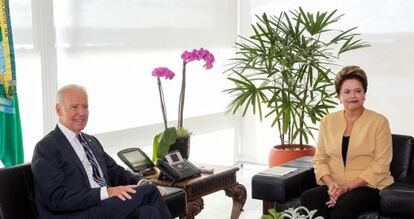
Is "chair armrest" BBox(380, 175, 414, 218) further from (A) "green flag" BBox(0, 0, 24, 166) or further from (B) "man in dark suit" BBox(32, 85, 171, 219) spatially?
(A) "green flag" BBox(0, 0, 24, 166)

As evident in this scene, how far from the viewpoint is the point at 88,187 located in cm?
290

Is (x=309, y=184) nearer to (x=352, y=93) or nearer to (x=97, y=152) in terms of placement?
(x=352, y=93)

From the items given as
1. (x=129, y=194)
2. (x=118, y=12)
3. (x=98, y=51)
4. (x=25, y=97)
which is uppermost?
(x=118, y=12)

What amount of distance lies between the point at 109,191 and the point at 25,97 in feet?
4.76

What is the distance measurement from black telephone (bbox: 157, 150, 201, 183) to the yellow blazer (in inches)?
31.3

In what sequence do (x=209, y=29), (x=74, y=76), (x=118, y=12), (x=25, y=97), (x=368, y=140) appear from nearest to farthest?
(x=368, y=140), (x=25, y=97), (x=74, y=76), (x=118, y=12), (x=209, y=29)

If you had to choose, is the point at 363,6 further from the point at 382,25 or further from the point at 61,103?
the point at 61,103

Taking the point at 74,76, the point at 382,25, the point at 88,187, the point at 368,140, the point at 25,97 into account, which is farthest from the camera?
the point at 382,25

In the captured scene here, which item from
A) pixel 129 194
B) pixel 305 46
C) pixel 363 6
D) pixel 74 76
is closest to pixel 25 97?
pixel 74 76

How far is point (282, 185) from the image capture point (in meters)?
3.41

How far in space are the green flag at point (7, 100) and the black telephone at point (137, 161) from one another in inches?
25.9

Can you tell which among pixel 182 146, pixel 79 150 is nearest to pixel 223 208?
pixel 182 146

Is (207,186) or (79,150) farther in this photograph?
(207,186)

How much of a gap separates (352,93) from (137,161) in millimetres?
1423
